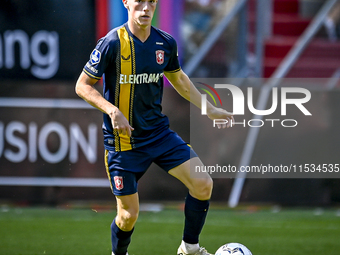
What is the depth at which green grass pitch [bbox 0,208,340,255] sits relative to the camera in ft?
16.2

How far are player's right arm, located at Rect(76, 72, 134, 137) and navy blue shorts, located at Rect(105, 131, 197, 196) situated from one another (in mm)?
473

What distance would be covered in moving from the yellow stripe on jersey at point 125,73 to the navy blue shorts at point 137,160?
80 millimetres

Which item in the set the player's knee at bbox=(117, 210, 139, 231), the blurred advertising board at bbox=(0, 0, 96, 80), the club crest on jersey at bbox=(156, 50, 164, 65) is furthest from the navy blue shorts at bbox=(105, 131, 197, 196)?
the blurred advertising board at bbox=(0, 0, 96, 80)

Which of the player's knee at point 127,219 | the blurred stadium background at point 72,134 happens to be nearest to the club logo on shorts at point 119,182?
the player's knee at point 127,219

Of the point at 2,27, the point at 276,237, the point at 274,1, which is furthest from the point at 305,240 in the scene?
the point at 274,1

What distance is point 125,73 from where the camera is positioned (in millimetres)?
3980

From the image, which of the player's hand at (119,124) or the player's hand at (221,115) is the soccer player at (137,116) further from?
the player's hand at (119,124)

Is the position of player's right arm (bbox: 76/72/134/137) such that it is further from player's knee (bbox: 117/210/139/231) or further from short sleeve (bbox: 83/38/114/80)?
player's knee (bbox: 117/210/139/231)

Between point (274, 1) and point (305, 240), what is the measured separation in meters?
4.86

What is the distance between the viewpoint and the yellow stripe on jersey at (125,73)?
3.96 metres

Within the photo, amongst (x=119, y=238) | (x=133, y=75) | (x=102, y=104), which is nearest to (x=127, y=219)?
(x=119, y=238)

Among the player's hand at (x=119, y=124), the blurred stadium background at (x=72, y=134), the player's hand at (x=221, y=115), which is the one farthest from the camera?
the blurred stadium background at (x=72, y=134)

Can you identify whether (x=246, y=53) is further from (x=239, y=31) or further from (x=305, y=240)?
(x=305, y=240)

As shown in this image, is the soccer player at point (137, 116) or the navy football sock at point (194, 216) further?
the navy football sock at point (194, 216)
